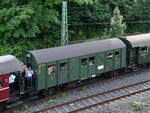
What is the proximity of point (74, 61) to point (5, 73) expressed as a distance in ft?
16.5

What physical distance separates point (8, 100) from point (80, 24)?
17.2 meters

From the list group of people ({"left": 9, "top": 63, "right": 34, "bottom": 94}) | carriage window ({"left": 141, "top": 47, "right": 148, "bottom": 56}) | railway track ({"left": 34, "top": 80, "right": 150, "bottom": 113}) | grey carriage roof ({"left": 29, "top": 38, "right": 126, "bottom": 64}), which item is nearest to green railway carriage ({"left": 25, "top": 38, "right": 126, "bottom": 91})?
grey carriage roof ({"left": 29, "top": 38, "right": 126, "bottom": 64})

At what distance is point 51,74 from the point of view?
1599 centimetres

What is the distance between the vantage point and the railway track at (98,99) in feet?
48.8

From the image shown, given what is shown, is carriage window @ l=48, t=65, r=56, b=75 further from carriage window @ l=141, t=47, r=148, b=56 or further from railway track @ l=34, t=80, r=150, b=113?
carriage window @ l=141, t=47, r=148, b=56

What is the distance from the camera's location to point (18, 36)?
73.4ft

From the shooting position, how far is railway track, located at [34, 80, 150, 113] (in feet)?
48.8

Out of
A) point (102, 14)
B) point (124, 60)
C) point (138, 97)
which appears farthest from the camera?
point (102, 14)

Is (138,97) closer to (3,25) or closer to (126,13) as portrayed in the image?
(3,25)

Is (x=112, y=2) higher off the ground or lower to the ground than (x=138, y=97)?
higher

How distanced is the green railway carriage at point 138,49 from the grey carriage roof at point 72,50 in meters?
0.99

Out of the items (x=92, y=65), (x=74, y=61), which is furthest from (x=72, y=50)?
(x=92, y=65)

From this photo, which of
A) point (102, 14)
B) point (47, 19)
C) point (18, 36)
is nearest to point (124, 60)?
point (47, 19)

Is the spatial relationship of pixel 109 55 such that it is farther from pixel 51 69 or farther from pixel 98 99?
pixel 51 69
